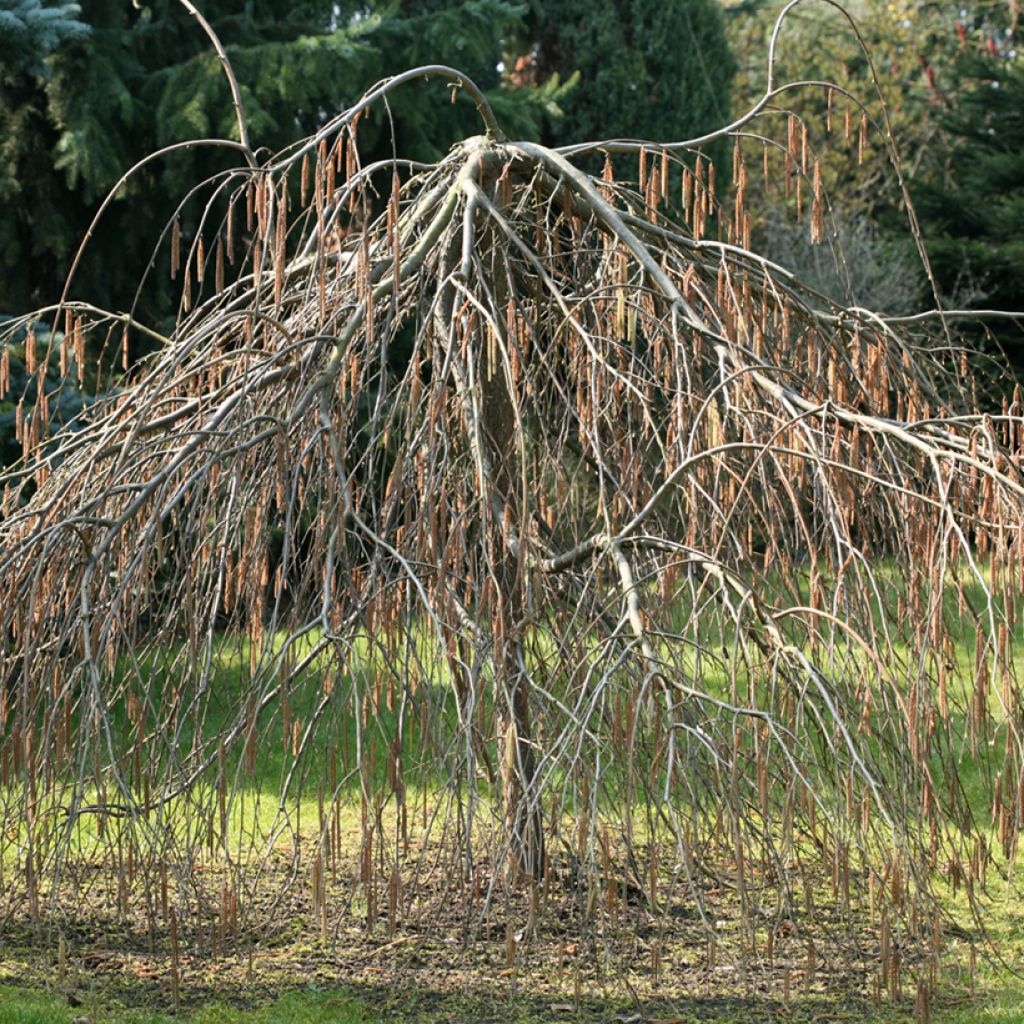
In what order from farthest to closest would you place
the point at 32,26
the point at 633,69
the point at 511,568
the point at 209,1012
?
the point at 633,69
the point at 32,26
the point at 511,568
the point at 209,1012

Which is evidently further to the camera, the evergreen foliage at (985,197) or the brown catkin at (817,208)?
the evergreen foliage at (985,197)

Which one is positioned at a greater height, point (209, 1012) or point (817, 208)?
point (817, 208)

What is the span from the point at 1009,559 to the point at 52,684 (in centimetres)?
208

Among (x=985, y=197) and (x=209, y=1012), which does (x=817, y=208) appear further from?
(x=985, y=197)

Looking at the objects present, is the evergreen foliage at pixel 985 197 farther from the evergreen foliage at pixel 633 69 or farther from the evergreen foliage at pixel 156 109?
the evergreen foliage at pixel 156 109

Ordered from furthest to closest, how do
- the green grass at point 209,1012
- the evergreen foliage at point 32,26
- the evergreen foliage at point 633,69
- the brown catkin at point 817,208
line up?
the evergreen foliage at point 633,69 < the evergreen foliage at point 32,26 < the brown catkin at point 817,208 < the green grass at point 209,1012

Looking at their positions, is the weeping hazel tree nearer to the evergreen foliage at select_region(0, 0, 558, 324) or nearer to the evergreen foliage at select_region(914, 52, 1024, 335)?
the evergreen foliage at select_region(0, 0, 558, 324)

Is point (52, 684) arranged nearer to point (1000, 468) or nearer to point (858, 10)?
point (1000, 468)

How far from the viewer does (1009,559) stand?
9.20 ft

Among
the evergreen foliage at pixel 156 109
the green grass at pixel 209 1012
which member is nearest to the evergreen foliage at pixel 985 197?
the evergreen foliage at pixel 156 109

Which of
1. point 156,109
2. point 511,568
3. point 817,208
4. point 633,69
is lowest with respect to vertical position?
point 511,568

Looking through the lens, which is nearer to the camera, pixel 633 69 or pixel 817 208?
pixel 817 208

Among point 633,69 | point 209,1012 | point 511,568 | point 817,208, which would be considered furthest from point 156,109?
point 209,1012

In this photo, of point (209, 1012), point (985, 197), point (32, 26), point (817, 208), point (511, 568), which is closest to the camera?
point (209, 1012)
